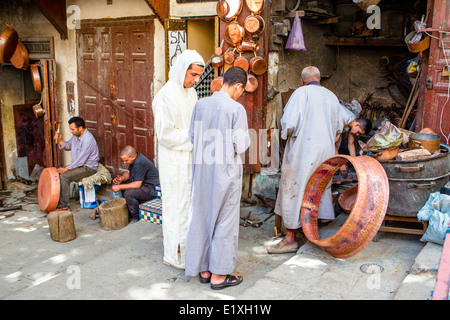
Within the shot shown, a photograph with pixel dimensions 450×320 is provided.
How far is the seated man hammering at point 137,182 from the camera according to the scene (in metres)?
6.65

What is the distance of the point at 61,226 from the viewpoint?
20.1 ft

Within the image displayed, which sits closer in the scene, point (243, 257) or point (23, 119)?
point (243, 257)

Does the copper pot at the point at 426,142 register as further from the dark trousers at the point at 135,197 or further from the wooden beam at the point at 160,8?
the wooden beam at the point at 160,8

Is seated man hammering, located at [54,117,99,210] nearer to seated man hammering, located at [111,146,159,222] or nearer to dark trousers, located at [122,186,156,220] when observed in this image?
seated man hammering, located at [111,146,159,222]

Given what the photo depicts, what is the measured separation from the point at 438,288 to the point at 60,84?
25.8 ft

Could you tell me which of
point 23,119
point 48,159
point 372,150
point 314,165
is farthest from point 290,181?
point 23,119

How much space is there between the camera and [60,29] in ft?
27.8

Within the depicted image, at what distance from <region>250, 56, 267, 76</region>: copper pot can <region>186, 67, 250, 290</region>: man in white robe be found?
232 centimetres

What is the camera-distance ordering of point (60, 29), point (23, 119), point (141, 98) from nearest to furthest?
point (141, 98) → point (60, 29) → point (23, 119)

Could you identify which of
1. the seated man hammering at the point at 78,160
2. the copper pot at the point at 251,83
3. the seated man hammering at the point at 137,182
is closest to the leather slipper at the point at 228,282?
the copper pot at the point at 251,83

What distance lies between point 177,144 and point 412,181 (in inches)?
90.6

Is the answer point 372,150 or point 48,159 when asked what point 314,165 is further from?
point 48,159

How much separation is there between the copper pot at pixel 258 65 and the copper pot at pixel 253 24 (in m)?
0.37

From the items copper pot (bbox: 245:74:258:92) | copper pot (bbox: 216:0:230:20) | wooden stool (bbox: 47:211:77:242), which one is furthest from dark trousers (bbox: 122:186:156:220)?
copper pot (bbox: 216:0:230:20)
